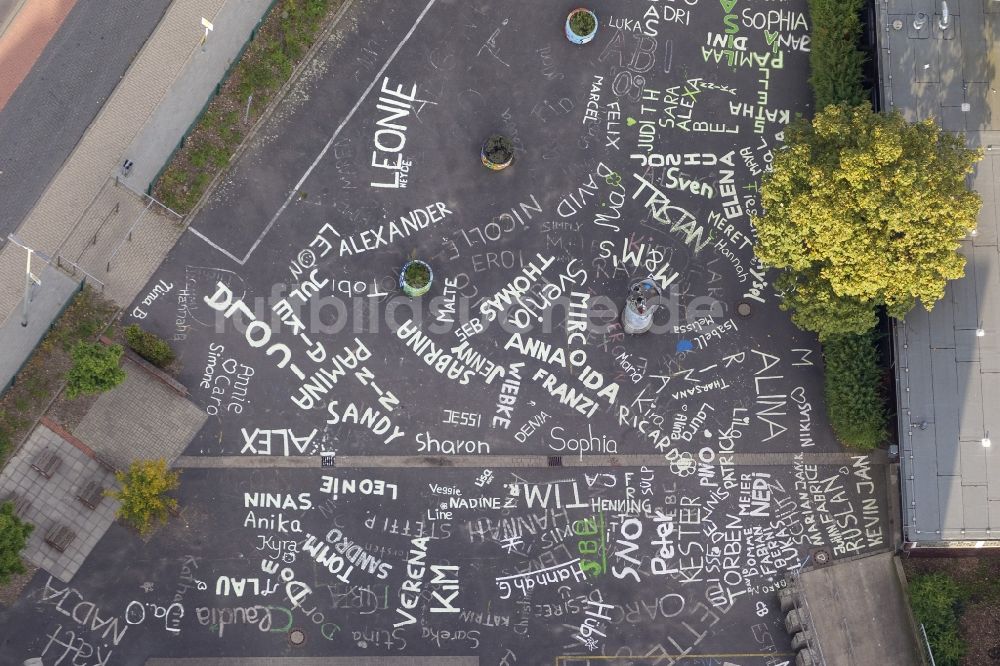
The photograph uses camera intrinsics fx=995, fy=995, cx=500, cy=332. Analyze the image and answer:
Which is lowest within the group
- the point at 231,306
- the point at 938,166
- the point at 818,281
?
the point at 231,306

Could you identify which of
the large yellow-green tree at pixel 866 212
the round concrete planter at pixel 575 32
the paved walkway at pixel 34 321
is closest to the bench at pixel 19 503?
the paved walkway at pixel 34 321

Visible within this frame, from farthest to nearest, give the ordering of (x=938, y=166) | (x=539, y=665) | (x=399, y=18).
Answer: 1. (x=399, y=18)
2. (x=539, y=665)
3. (x=938, y=166)

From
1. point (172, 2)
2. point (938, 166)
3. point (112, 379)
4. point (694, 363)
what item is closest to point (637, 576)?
point (694, 363)

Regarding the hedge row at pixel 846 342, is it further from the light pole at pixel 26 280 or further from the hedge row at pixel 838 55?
the light pole at pixel 26 280

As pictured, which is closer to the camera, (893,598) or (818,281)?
(818,281)

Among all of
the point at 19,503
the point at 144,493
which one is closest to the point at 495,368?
the point at 144,493

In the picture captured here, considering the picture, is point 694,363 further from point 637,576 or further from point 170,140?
point 170,140
